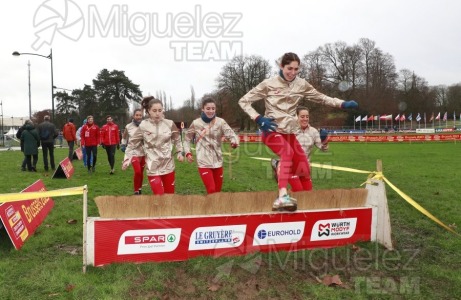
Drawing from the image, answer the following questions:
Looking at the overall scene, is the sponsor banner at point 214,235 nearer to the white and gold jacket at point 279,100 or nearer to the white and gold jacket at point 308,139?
the white and gold jacket at point 279,100

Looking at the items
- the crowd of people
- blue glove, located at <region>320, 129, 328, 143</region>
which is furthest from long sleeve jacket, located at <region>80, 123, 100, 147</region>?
blue glove, located at <region>320, 129, 328, 143</region>

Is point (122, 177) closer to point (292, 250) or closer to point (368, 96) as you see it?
point (292, 250)

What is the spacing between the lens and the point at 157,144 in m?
6.19

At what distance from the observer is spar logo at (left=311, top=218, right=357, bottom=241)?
537 centimetres

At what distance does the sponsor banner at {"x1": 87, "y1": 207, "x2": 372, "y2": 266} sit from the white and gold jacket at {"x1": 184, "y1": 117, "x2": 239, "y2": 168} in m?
1.76

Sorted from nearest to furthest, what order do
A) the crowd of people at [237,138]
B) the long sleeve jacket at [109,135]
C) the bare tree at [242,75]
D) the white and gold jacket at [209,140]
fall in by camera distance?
the crowd of people at [237,138]
the white and gold jacket at [209,140]
the long sleeve jacket at [109,135]
the bare tree at [242,75]

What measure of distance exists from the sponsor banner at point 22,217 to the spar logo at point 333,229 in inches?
163

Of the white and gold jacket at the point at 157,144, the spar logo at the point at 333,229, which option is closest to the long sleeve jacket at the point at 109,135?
the white and gold jacket at the point at 157,144

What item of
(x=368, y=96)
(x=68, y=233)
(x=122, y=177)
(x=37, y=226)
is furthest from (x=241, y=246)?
(x=368, y=96)

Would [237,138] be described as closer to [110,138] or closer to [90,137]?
[110,138]

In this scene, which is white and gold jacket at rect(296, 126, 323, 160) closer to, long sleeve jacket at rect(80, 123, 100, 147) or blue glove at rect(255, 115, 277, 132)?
blue glove at rect(255, 115, 277, 132)

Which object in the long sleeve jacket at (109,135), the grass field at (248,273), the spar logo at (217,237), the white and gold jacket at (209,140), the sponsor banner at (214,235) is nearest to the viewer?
the grass field at (248,273)

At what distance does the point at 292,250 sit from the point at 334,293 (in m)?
1.15

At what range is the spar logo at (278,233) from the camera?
16.8 ft
